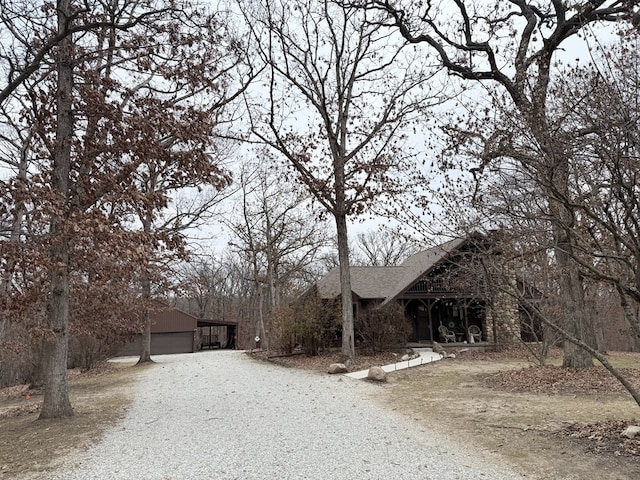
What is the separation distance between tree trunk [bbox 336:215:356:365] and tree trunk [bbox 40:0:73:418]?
27.3 feet

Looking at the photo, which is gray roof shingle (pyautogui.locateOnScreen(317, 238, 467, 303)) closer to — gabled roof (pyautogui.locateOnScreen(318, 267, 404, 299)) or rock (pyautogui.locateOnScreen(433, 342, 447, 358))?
gabled roof (pyautogui.locateOnScreen(318, 267, 404, 299))

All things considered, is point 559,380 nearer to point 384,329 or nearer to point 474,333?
point 384,329

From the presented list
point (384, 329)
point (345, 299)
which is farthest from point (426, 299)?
point (345, 299)

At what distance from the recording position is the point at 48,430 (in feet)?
21.8

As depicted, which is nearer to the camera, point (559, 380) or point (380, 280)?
point (559, 380)

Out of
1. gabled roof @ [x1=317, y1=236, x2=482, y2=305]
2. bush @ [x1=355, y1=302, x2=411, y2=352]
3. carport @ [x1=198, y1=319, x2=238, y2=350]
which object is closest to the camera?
bush @ [x1=355, y1=302, x2=411, y2=352]

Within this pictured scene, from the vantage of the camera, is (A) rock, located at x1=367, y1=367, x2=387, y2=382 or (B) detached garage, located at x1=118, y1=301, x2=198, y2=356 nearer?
(A) rock, located at x1=367, y1=367, x2=387, y2=382

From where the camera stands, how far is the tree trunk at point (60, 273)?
7.40m

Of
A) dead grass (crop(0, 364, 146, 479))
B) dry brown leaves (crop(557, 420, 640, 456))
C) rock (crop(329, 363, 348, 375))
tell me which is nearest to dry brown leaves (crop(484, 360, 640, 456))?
dry brown leaves (crop(557, 420, 640, 456))

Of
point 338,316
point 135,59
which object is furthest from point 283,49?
point 338,316

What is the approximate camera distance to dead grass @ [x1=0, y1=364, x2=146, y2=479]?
16.6 feet

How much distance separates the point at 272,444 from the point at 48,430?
362 cm

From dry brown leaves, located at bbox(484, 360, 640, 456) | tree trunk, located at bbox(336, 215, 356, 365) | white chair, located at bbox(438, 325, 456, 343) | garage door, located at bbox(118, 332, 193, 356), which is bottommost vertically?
garage door, located at bbox(118, 332, 193, 356)

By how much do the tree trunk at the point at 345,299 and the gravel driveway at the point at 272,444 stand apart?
4600 millimetres
